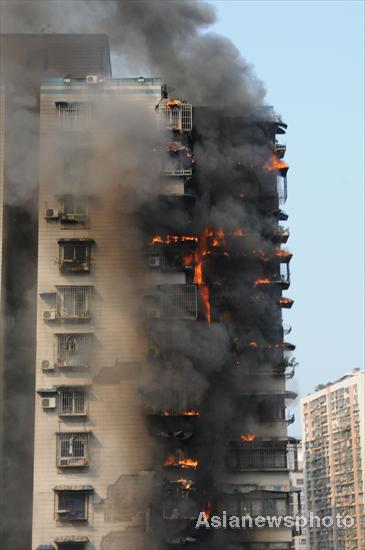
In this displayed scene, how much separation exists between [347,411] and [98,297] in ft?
187

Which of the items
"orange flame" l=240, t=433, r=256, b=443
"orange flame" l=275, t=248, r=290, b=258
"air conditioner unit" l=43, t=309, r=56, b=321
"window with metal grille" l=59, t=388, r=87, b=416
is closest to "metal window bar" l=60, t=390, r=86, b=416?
"window with metal grille" l=59, t=388, r=87, b=416

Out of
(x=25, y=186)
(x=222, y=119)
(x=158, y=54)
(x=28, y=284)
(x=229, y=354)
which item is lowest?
(x=229, y=354)

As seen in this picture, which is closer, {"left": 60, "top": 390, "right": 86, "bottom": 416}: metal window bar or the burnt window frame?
the burnt window frame

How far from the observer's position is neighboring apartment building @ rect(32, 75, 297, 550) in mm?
43094

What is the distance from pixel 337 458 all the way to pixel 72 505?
59.2 m

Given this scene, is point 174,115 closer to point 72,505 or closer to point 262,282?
point 262,282

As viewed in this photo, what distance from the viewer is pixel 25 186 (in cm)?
4703

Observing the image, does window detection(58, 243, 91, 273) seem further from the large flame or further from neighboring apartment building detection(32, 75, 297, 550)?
the large flame

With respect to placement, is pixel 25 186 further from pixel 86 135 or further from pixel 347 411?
pixel 347 411

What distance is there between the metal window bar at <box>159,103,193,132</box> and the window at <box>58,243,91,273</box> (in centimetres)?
709

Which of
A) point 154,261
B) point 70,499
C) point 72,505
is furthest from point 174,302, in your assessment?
point 72,505

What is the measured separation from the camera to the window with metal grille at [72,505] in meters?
42.8

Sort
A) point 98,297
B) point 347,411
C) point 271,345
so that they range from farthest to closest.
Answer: point 347,411, point 271,345, point 98,297

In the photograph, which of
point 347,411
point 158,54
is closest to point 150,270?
point 158,54
